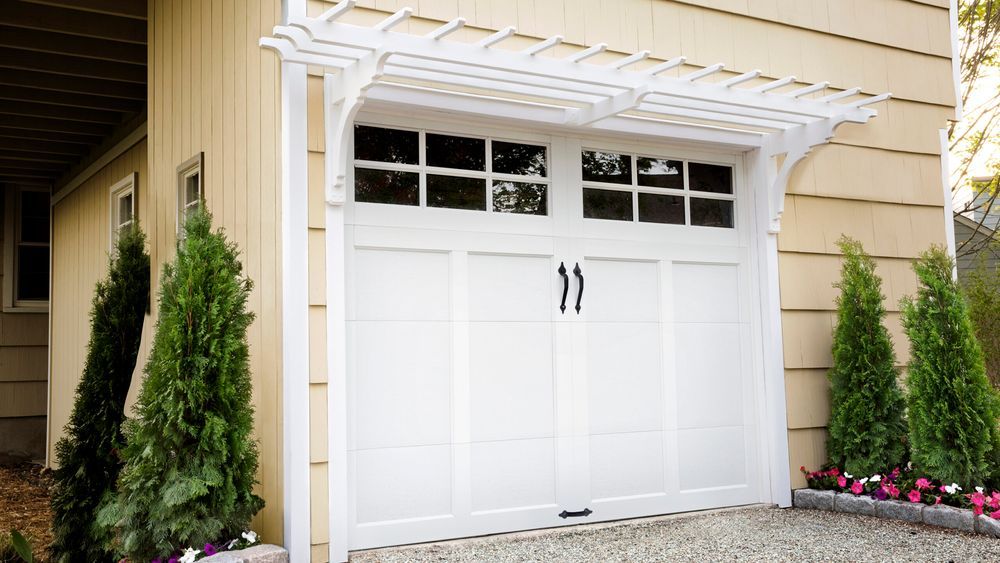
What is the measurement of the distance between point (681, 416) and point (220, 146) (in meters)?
2.70

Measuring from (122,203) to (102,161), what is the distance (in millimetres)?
715

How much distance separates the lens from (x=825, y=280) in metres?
4.83

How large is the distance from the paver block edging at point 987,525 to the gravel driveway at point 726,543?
0.05 metres

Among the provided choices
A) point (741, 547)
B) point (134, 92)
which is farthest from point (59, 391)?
point (741, 547)

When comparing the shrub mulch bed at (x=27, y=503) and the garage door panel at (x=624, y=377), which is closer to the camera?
the garage door panel at (x=624, y=377)

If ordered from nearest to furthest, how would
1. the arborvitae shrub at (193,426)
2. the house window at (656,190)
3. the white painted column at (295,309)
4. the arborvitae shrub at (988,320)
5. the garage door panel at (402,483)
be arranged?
the arborvitae shrub at (193,426) < the white painted column at (295,309) < the garage door panel at (402,483) < the house window at (656,190) < the arborvitae shrub at (988,320)

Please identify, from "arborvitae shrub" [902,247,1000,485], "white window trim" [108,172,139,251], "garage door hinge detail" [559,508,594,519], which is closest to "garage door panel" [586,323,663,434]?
"garage door hinge detail" [559,508,594,519]

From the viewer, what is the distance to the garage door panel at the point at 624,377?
4211 millimetres

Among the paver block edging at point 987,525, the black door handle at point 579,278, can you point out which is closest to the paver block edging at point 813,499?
the paver block edging at point 987,525

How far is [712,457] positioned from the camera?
450 cm

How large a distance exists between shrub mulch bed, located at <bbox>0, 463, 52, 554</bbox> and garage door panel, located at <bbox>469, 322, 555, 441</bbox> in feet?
8.80

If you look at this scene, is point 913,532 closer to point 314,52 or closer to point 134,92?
point 314,52

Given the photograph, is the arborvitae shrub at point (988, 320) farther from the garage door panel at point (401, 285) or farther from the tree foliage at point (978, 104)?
the garage door panel at point (401, 285)

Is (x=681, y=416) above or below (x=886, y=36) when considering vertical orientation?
below
